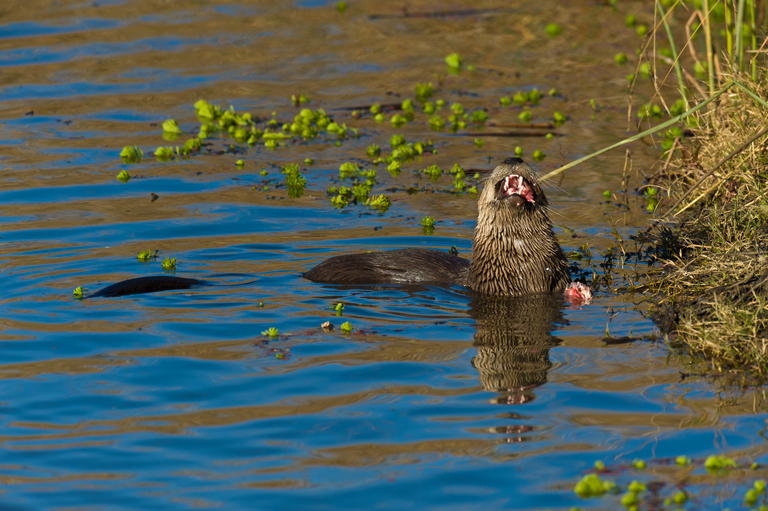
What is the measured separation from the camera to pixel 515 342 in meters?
6.32

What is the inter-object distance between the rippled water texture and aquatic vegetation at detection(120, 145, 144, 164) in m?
0.14

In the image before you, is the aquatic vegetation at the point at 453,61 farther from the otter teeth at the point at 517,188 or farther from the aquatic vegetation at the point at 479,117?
the otter teeth at the point at 517,188

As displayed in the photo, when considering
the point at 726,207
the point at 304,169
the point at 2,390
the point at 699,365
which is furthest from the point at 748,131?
the point at 2,390

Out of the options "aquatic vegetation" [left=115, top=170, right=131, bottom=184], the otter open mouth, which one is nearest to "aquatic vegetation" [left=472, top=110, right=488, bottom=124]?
"aquatic vegetation" [left=115, top=170, right=131, bottom=184]

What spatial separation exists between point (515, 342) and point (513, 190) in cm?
123

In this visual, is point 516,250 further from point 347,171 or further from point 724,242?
point 347,171

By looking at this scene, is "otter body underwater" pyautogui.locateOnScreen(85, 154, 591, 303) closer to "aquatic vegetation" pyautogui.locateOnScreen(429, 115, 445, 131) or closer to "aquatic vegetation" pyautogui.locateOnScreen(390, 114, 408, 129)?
"aquatic vegetation" pyautogui.locateOnScreen(429, 115, 445, 131)

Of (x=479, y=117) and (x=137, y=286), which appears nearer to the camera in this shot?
(x=137, y=286)

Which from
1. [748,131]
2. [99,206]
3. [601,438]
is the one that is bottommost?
[601,438]

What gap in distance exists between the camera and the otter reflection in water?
18.4 feet

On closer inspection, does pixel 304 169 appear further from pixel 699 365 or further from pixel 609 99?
pixel 699 365

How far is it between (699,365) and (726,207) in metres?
2.01

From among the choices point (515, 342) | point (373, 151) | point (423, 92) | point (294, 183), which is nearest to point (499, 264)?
point (515, 342)

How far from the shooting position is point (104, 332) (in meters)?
6.43
